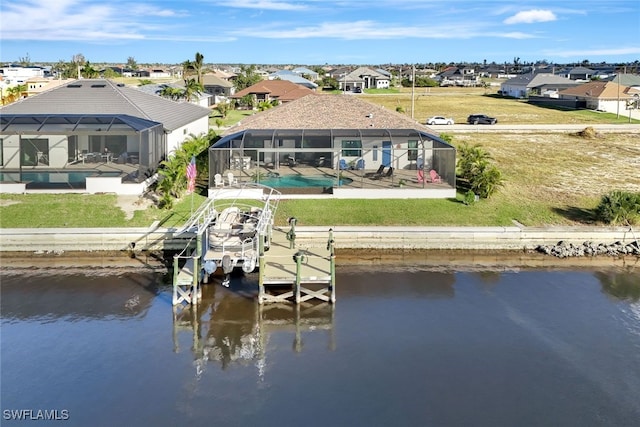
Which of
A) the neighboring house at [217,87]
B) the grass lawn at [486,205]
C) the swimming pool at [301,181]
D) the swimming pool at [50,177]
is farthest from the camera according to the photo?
the neighboring house at [217,87]

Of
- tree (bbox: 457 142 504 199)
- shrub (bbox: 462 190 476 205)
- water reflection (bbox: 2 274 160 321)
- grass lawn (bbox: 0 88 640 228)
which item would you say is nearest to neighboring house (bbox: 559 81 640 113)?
grass lawn (bbox: 0 88 640 228)

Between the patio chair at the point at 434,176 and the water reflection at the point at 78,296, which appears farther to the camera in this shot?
the patio chair at the point at 434,176

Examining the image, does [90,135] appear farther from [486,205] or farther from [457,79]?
[457,79]

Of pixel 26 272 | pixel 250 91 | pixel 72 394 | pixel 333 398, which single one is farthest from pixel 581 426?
pixel 250 91

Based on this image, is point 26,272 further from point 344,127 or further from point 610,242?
point 610,242

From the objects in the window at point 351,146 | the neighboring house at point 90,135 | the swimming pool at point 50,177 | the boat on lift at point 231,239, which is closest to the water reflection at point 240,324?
the boat on lift at point 231,239

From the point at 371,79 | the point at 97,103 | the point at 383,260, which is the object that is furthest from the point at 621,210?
the point at 371,79

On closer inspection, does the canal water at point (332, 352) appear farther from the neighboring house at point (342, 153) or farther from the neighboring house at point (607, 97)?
the neighboring house at point (607, 97)
